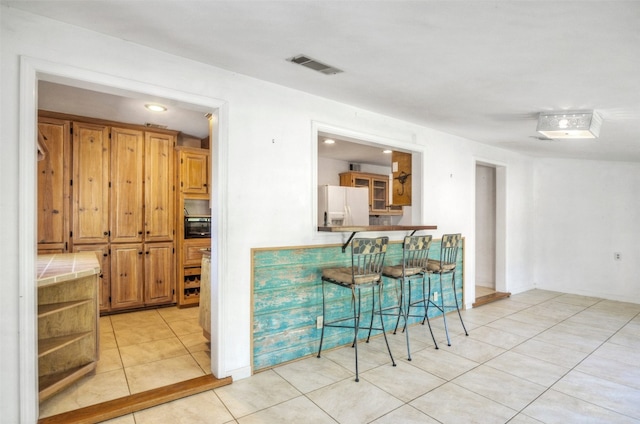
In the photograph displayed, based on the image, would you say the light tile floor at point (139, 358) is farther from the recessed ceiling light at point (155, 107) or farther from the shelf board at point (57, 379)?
the recessed ceiling light at point (155, 107)

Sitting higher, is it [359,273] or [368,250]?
[368,250]

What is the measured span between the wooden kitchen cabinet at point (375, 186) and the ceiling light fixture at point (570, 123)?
3.47 meters

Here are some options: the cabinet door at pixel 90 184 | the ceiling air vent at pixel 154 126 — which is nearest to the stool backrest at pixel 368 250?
the ceiling air vent at pixel 154 126

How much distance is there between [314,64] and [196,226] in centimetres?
316

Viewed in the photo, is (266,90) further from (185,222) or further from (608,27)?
(185,222)

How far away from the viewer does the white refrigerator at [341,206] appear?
5.32 metres

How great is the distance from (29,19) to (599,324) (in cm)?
607

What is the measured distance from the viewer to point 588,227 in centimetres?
571

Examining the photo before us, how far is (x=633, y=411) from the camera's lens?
2291 mm

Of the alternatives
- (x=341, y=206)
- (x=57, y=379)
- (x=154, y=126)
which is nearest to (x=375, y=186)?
A: (x=341, y=206)

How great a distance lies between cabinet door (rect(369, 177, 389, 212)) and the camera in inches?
273

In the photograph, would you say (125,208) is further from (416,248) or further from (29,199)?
(416,248)

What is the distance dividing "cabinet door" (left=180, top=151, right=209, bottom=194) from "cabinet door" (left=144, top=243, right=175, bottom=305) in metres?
0.84

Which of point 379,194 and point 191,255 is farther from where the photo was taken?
point 379,194
